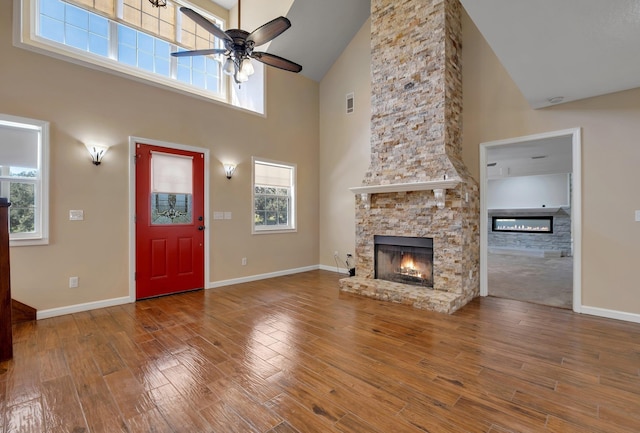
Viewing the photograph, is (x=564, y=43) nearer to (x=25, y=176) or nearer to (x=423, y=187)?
(x=423, y=187)

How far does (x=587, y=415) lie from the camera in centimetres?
183

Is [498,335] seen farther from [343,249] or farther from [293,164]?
[293,164]

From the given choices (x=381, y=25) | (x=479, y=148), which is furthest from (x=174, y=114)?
(x=479, y=148)

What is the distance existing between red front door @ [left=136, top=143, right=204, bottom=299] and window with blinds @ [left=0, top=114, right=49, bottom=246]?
102 centimetres

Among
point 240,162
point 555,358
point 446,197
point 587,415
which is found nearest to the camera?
point 587,415

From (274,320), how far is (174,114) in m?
3.59

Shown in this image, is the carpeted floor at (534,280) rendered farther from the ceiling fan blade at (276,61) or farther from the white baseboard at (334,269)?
the ceiling fan blade at (276,61)

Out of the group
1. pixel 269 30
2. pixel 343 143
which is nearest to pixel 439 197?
pixel 343 143

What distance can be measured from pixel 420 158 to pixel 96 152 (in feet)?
14.9

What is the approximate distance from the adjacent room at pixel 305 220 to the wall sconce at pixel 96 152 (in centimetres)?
2

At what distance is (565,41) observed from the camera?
2.48m

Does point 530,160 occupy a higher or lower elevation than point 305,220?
higher

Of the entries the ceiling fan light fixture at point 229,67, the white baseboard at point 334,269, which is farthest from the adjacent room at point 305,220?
the white baseboard at point 334,269

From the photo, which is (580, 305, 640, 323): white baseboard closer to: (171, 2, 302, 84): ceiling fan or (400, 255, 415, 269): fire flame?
(400, 255, 415, 269): fire flame
